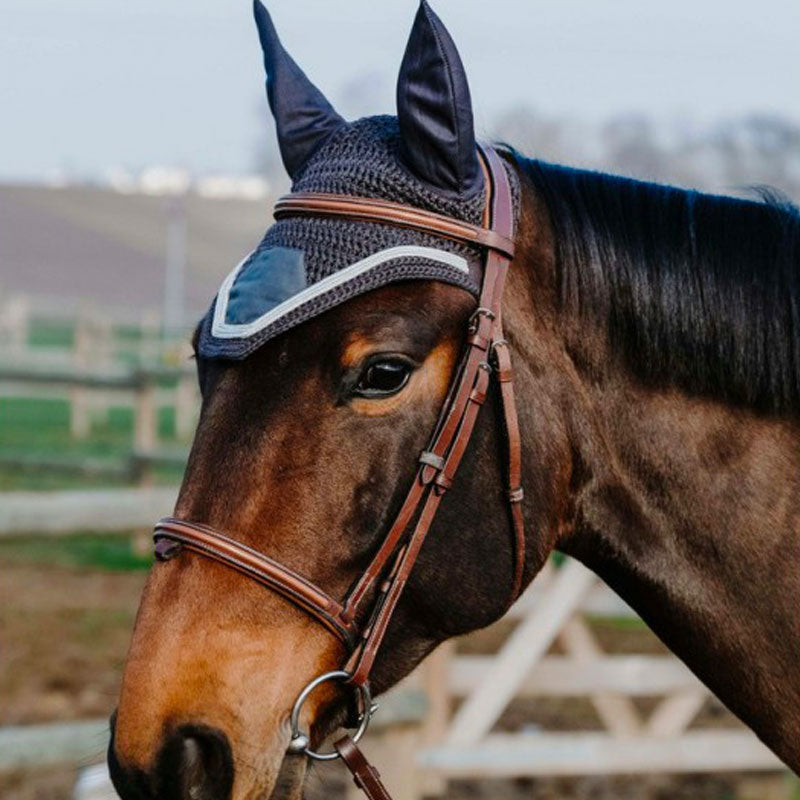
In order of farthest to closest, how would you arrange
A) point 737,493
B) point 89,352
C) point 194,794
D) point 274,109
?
point 89,352, point 274,109, point 737,493, point 194,794

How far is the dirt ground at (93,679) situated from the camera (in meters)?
6.14

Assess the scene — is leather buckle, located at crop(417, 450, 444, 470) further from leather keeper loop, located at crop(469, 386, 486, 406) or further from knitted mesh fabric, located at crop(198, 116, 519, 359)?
knitted mesh fabric, located at crop(198, 116, 519, 359)

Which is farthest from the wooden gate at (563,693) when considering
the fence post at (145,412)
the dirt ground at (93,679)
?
the fence post at (145,412)

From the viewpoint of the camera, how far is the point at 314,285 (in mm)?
2246

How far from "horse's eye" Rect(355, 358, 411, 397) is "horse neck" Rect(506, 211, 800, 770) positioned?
0.27m

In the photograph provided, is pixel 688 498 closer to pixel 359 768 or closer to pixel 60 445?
pixel 359 768

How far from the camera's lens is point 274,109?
2.67 meters

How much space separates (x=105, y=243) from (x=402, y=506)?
62218 millimetres

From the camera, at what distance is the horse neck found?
2422 mm

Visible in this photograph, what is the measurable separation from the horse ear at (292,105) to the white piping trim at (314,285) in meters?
0.36

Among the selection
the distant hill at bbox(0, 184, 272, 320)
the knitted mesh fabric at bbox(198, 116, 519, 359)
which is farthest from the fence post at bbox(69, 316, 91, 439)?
the distant hill at bbox(0, 184, 272, 320)

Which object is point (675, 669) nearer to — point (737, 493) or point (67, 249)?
point (737, 493)

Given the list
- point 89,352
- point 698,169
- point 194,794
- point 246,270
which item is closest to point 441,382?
point 246,270

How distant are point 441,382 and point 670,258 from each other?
1.75ft
